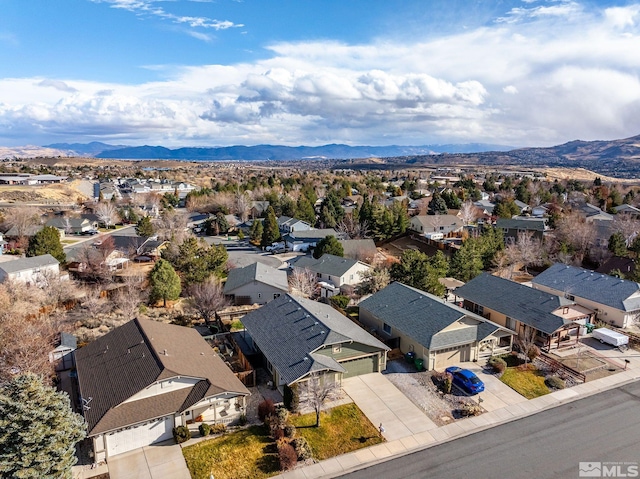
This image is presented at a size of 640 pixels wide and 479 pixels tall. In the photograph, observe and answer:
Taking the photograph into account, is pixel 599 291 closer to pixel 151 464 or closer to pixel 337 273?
pixel 337 273

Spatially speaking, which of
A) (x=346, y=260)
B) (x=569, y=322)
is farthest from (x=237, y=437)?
(x=346, y=260)

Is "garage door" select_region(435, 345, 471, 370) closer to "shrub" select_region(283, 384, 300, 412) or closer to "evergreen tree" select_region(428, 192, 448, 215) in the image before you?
"shrub" select_region(283, 384, 300, 412)

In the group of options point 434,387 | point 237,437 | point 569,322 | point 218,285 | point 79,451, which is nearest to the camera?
point 79,451

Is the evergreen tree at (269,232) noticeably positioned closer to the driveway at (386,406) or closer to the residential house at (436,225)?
the residential house at (436,225)

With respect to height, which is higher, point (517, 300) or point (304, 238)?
point (517, 300)

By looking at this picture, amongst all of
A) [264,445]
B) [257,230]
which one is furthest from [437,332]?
[257,230]

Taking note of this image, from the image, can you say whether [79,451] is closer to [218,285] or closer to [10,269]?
[218,285]

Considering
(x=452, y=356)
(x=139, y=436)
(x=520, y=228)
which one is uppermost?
(x=520, y=228)
